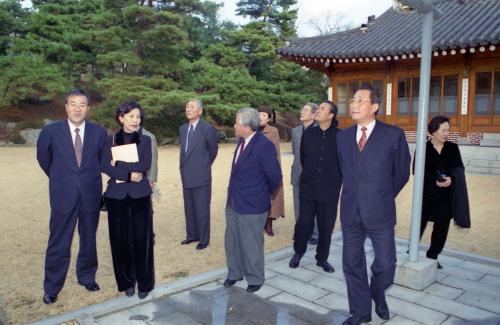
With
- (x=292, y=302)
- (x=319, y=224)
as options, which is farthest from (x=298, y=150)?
(x=292, y=302)

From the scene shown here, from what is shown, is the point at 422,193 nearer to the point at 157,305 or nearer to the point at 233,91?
the point at 157,305

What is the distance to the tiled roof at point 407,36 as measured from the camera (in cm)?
1270

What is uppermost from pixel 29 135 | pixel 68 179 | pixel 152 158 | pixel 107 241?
pixel 152 158

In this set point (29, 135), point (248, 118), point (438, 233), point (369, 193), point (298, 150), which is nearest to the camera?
point (369, 193)

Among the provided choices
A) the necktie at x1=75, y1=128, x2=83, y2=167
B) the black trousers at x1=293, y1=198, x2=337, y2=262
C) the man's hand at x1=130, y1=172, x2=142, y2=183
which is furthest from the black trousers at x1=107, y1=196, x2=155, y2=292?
the black trousers at x1=293, y1=198, x2=337, y2=262

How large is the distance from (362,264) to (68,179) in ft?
8.85

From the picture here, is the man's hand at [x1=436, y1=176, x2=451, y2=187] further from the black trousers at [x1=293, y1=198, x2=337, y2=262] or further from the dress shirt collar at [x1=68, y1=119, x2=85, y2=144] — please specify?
the dress shirt collar at [x1=68, y1=119, x2=85, y2=144]

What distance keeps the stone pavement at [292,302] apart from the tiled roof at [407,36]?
32.0 ft

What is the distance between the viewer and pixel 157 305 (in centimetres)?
376

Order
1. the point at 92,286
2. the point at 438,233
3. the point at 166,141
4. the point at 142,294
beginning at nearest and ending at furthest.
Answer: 1. the point at 142,294
2. the point at 92,286
3. the point at 438,233
4. the point at 166,141

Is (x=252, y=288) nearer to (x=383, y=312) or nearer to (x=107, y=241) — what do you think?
(x=383, y=312)

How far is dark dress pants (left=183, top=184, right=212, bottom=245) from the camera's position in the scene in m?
5.55

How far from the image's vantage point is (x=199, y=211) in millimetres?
5570

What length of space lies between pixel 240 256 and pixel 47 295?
72.5 inches
